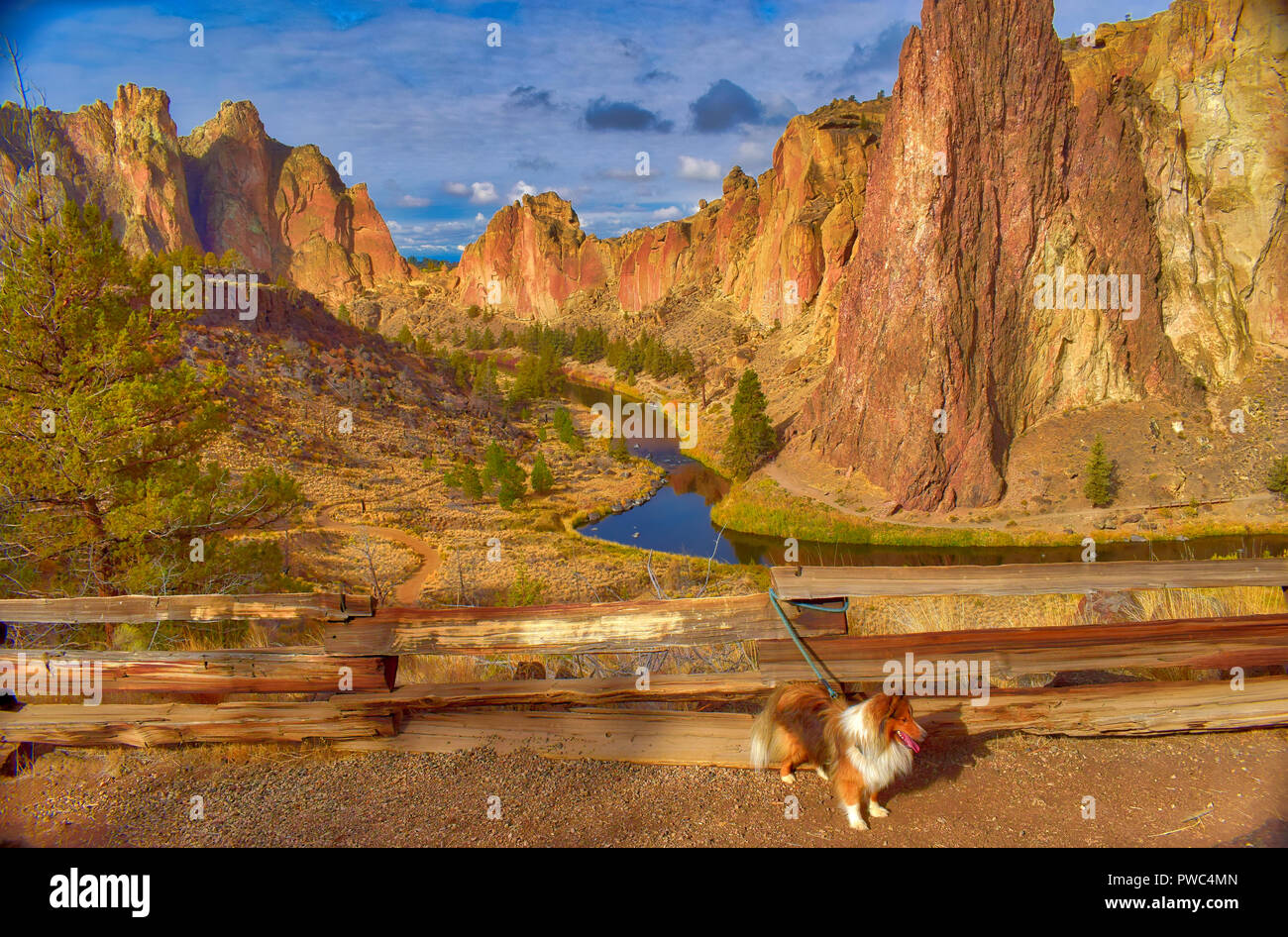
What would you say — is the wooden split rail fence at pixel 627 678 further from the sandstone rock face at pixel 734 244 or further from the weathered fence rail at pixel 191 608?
the sandstone rock face at pixel 734 244

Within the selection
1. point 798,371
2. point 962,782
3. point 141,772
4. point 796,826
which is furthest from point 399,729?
point 798,371

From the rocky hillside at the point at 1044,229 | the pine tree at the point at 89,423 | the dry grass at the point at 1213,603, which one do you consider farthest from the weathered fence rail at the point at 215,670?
the rocky hillside at the point at 1044,229

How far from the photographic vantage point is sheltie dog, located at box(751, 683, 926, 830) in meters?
3.86

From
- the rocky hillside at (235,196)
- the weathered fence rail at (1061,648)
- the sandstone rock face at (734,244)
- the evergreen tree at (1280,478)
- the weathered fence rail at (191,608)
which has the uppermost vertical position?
the rocky hillside at (235,196)

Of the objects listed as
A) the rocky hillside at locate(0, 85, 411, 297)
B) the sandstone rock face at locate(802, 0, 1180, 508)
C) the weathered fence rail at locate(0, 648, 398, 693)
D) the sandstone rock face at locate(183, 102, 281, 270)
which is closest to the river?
the sandstone rock face at locate(802, 0, 1180, 508)

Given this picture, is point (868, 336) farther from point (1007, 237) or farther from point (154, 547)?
point (154, 547)

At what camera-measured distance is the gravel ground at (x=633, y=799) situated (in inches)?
157

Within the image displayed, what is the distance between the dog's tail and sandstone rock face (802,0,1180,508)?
35.2 m

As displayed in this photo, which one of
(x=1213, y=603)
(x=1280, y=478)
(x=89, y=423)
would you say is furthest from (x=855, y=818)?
(x=1280, y=478)

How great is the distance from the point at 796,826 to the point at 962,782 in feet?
4.12

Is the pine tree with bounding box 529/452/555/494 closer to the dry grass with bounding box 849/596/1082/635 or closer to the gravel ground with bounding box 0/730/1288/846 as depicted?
the dry grass with bounding box 849/596/1082/635

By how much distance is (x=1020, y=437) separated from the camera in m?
39.3

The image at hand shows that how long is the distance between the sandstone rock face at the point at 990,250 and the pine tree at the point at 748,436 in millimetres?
3638

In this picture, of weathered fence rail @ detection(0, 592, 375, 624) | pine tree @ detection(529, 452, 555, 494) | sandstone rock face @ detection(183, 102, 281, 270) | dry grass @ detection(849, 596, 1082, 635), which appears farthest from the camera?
sandstone rock face @ detection(183, 102, 281, 270)
